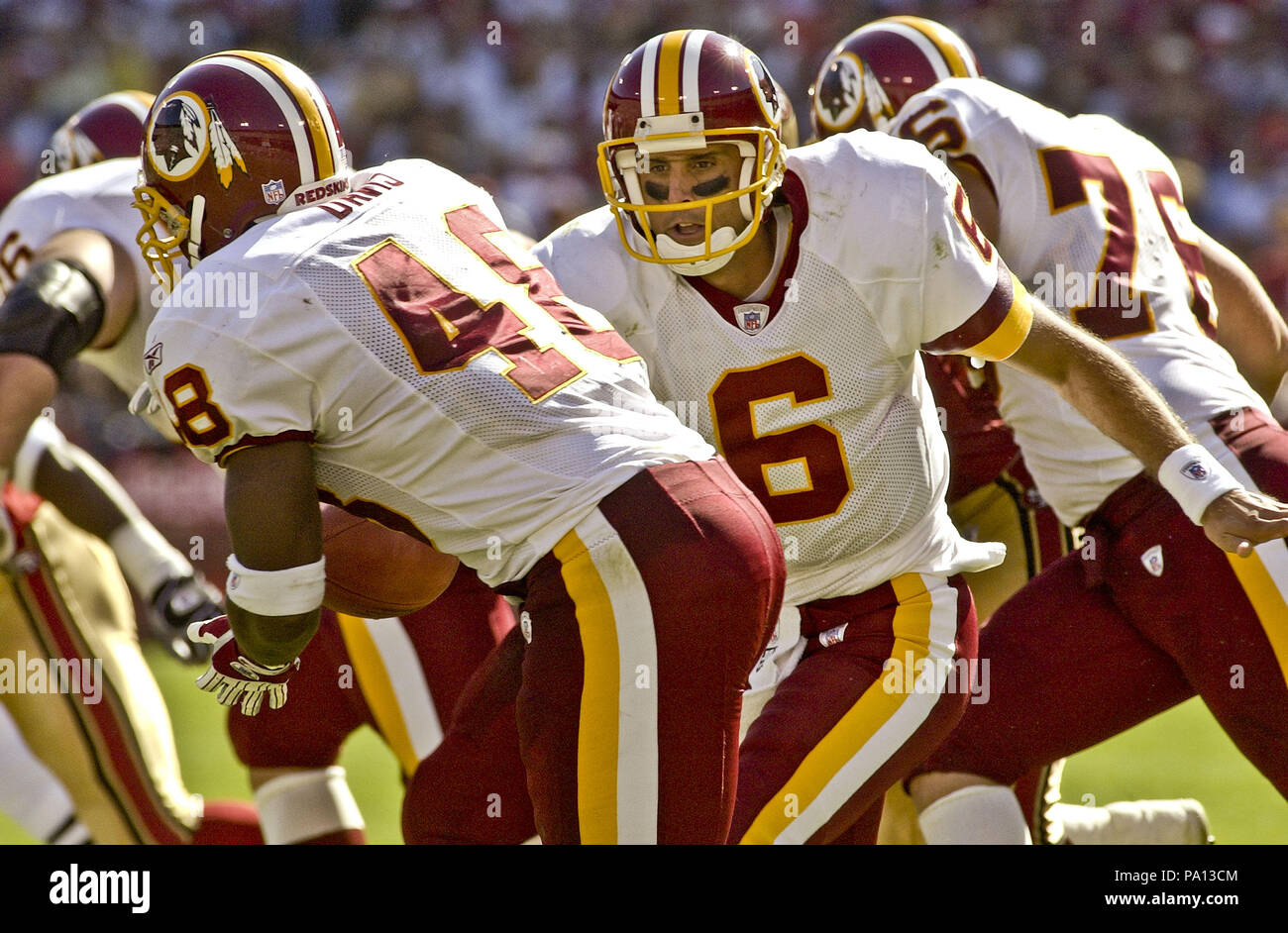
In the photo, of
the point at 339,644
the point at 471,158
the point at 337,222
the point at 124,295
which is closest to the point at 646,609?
the point at 337,222

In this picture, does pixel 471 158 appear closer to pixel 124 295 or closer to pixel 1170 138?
pixel 1170 138

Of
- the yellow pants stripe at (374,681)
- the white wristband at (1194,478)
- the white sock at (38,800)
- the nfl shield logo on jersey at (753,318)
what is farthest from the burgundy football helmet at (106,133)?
the white wristband at (1194,478)

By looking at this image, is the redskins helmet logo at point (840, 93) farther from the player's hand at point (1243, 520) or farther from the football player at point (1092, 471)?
the player's hand at point (1243, 520)

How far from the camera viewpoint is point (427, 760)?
3043 millimetres

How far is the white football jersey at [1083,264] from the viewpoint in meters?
3.13

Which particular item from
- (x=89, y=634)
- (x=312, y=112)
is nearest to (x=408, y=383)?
(x=312, y=112)

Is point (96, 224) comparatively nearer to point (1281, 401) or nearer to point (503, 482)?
point (503, 482)

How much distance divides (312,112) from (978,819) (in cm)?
182

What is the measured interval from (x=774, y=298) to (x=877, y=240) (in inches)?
8.1

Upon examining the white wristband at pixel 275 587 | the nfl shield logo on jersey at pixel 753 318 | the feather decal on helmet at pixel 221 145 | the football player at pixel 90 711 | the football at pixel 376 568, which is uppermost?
the feather decal on helmet at pixel 221 145

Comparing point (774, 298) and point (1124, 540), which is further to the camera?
point (1124, 540)

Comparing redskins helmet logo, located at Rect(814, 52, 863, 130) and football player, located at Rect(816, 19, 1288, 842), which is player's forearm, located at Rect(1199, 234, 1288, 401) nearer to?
football player, located at Rect(816, 19, 1288, 842)

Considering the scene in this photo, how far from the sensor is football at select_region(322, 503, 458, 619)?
269 centimetres

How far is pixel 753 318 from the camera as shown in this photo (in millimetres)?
2791
